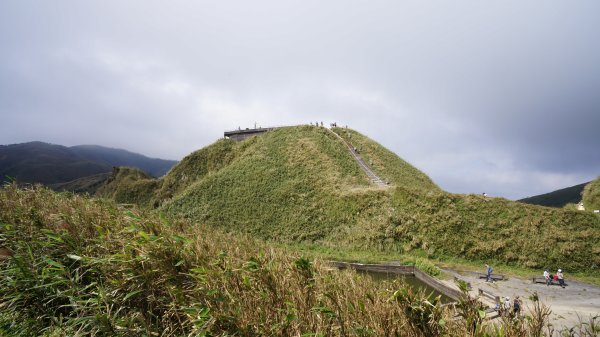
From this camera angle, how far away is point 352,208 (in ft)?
94.7

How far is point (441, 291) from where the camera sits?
1506 cm

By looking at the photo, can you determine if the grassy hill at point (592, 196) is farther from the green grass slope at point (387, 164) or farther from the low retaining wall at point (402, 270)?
the low retaining wall at point (402, 270)

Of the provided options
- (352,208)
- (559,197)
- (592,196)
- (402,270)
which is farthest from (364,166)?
(559,197)

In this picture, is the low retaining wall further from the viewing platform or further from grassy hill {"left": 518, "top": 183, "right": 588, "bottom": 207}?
grassy hill {"left": 518, "top": 183, "right": 588, "bottom": 207}

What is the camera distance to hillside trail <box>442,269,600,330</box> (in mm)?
13162

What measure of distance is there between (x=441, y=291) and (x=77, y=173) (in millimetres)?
227716

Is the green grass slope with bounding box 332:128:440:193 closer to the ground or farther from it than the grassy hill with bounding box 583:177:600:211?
farther from it

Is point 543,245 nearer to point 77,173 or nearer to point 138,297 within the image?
point 138,297

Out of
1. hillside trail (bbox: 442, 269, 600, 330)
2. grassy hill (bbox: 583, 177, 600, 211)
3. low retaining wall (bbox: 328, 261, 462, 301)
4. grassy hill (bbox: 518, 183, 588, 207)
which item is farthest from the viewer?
grassy hill (bbox: 518, 183, 588, 207)

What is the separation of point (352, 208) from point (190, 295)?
26.0 metres

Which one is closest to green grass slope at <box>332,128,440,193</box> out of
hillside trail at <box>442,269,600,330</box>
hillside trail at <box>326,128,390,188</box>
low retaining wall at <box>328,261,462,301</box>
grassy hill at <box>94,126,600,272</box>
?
grassy hill at <box>94,126,600,272</box>

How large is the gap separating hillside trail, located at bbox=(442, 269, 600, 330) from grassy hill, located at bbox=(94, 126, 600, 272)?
360cm

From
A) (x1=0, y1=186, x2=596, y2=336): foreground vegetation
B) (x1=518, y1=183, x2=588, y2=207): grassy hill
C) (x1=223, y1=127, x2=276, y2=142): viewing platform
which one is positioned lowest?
(x1=518, y1=183, x2=588, y2=207): grassy hill

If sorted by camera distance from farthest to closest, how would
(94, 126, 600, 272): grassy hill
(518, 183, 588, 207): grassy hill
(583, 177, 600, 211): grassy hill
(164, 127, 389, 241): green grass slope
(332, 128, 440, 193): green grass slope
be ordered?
(518, 183, 588, 207): grassy hill → (332, 128, 440, 193): green grass slope → (583, 177, 600, 211): grassy hill → (164, 127, 389, 241): green grass slope → (94, 126, 600, 272): grassy hill
